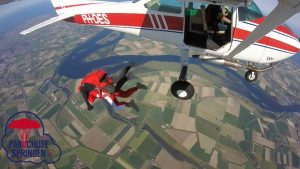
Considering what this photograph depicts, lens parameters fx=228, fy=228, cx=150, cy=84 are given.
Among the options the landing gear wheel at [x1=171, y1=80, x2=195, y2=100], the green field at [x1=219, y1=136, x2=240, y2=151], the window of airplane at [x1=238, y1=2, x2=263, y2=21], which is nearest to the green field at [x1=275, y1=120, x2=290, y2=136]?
the green field at [x1=219, y1=136, x2=240, y2=151]

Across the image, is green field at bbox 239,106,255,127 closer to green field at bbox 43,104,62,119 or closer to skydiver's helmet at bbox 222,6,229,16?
green field at bbox 43,104,62,119

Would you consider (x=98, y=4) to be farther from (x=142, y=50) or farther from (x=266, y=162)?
(x=142, y=50)

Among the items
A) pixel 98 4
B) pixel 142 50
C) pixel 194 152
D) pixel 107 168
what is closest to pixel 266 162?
pixel 194 152

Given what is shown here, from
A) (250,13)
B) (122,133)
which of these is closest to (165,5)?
(250,13)

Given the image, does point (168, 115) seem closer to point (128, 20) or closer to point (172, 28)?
point (128, 20)

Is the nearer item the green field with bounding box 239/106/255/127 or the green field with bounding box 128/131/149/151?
the green field with bounding box 128/131/149/151

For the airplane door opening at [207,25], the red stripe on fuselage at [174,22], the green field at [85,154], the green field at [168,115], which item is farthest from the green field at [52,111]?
the airplane door opening at [207,25]
